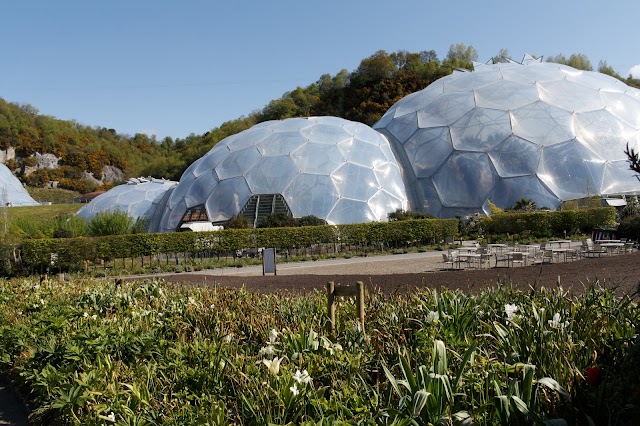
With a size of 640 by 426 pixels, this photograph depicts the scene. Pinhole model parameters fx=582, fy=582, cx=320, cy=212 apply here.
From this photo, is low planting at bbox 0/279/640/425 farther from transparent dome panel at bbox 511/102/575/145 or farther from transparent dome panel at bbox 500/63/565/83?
transparent dome panel at bbox 500/63/565/83

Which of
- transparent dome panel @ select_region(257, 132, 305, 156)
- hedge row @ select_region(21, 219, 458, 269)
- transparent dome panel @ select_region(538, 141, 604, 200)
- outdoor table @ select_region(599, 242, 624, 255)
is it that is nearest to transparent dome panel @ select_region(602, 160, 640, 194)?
transparent dome panel @ select_region(538, 141, 604, 200)

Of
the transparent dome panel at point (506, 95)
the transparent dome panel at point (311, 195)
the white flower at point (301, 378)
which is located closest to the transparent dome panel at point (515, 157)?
the transparent dome panel at point (506, 95)

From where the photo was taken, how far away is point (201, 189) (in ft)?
127

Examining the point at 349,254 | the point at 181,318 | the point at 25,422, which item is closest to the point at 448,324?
the point at 181,318

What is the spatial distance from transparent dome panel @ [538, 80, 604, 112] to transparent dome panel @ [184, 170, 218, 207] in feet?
78.4

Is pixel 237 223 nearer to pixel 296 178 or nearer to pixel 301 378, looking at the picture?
pixel 296 178

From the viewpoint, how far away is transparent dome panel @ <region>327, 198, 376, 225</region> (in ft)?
116

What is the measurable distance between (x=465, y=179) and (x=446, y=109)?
6928 mm

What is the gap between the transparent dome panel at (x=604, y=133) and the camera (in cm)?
3900

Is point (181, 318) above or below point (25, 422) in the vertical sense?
above

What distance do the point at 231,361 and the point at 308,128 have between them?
1439 inches

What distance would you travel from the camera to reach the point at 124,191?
164 feet

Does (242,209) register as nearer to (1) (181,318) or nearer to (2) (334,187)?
(2) (334,187)

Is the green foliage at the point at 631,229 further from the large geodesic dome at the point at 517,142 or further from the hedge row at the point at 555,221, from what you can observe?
the large geodesic dome at the point at 517,142
